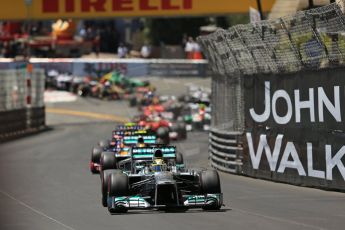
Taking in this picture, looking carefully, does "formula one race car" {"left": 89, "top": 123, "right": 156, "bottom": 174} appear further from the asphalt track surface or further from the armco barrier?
the armco barrier

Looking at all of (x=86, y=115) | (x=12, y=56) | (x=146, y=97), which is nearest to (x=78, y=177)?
(x=146, y=97)

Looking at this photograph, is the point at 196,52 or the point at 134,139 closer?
the point at 134,139

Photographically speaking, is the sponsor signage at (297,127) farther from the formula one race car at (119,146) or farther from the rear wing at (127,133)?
the rear wing at (127,133)

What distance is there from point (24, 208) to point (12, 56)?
38.3 metres

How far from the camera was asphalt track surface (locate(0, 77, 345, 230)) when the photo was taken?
13062 millimetres

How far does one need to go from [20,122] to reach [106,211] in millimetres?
24445

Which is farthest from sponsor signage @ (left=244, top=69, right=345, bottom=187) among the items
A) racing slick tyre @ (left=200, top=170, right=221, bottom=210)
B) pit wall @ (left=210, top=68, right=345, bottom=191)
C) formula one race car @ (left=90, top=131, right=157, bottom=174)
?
racing slick tyre @ (left=200, top=170, right=221, bottom=210)

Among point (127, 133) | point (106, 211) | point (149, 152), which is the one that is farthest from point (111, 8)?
point (106, 211)

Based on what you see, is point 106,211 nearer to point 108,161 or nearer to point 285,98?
point 108,161

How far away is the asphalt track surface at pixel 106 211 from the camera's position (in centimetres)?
1306

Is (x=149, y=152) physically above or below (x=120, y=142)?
above

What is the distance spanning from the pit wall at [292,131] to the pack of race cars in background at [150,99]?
28.5ft

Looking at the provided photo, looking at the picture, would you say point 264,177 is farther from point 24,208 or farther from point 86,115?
point 86,115

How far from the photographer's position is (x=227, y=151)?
22.4 metres
